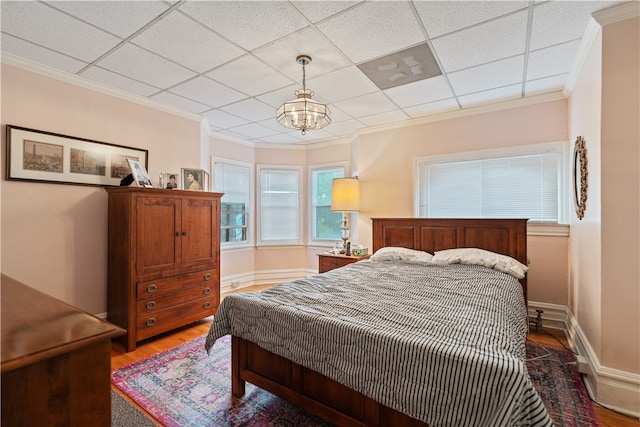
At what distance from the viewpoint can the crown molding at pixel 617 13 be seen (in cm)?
191

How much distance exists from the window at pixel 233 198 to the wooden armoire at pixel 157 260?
1.31 meters

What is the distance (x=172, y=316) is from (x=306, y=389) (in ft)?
6.61

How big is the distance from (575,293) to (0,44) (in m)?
5.29

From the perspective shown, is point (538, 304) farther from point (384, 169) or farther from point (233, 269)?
point (233, 269)

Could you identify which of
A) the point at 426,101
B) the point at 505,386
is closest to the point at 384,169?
the point at 426,101

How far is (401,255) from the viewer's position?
11.1 ft

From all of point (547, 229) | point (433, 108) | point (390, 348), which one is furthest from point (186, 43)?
point (547, 229)

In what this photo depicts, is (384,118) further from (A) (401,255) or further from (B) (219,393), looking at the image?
(B) (219,393)

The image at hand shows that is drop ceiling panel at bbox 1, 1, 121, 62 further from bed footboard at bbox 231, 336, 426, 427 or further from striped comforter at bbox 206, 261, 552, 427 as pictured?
bed footboard at bbox 231, 336, 426, 427

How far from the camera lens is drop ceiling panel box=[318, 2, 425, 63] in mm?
1928

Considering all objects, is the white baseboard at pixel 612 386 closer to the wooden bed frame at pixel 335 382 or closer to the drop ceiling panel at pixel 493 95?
the wooden bed frame at pixel 335 382

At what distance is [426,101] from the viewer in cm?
344

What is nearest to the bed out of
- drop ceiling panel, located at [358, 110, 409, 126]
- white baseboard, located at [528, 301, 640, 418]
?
white baseboard, located at [528, 301, 640, 418]

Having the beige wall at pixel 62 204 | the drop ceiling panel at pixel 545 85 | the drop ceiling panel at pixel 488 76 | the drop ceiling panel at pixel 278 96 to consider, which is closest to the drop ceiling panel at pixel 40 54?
the beige wall at pixel 62 204
